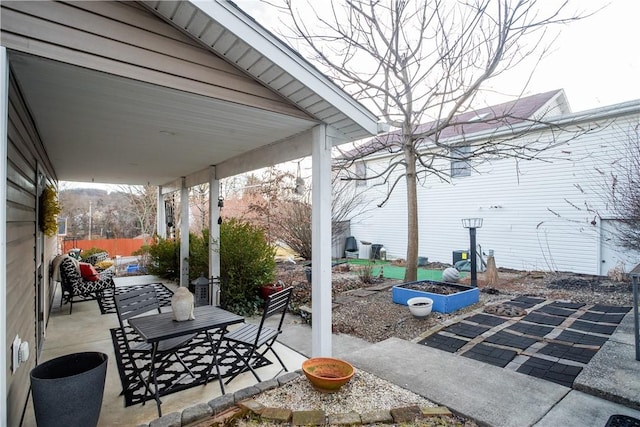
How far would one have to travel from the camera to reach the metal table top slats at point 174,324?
281cm

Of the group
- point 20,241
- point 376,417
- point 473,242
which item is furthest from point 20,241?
point 473,242

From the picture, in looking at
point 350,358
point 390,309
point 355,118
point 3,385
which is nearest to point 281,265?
point 390,309

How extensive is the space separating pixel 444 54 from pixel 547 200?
612 centimetres

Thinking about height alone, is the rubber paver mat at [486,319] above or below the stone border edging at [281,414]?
below

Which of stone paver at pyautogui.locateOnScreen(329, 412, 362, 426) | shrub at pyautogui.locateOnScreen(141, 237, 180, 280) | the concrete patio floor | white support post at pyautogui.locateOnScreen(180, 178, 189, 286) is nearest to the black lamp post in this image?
the concrete patio floor

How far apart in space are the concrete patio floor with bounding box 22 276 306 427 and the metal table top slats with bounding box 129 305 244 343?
2.04ft

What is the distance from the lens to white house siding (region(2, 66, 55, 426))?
2.27m

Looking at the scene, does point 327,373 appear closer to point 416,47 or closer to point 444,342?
point 444,342

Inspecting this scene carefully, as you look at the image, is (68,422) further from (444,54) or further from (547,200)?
(547,200)

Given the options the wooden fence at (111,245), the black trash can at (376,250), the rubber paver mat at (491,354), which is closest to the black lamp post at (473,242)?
the rubber paver mat at (491,354)

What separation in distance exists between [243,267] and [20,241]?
11.8 feet

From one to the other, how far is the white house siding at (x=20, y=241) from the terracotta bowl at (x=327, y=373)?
2.08 meters

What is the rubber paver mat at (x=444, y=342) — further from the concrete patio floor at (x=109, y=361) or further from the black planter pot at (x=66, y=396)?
the black planter pot at (x=66, y=396)

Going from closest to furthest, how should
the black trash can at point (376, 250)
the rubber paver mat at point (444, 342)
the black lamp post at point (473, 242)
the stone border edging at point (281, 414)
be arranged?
the stone border edging at point (281, 414) < the rubber paver mat at point (444, 342) < the black lamp post at point (473, 242) < the black trash can at point (376, 250)
